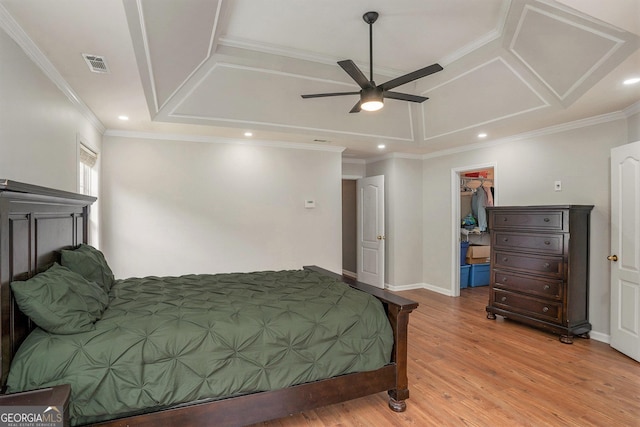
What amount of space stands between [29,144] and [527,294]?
15.7 ft

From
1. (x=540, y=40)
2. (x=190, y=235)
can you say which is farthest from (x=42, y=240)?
(x=540, y=40)

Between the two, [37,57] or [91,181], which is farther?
[91,181]

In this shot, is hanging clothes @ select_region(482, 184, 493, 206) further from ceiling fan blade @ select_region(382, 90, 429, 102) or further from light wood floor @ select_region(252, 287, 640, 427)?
ceiling fan blade @ select_region(382, 90, 429, 102)

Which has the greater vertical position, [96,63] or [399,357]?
[96,63]

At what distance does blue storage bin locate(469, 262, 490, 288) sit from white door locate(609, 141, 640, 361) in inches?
109

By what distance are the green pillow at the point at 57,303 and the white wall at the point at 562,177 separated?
458 centimetres

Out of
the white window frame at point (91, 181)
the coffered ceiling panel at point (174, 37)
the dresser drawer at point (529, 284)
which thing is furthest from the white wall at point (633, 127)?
the white window frame at point (91, 181)

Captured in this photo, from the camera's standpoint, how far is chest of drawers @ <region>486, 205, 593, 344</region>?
3518 mm

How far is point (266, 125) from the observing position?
4.21m

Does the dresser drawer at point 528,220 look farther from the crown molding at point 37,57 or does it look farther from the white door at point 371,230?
the crown molding at point 37,57

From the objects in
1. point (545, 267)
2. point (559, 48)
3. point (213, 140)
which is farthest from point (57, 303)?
point (545, 267)

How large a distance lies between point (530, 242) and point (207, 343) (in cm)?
366

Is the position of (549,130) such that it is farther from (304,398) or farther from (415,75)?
(304,398)

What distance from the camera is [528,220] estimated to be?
3857 millimetres
